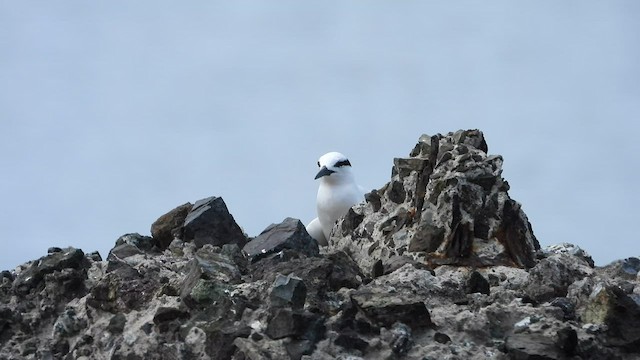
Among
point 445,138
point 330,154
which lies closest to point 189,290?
point 445,138

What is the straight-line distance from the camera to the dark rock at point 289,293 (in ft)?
28.0

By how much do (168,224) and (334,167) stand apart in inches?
206

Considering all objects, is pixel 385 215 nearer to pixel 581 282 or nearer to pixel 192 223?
pixel 192 223

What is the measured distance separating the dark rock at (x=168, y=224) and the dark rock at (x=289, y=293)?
Answer: 3.81 meters

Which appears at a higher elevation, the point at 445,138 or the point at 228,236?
the point at 445,138

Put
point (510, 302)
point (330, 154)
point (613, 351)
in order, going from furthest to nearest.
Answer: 1. point (330, 154)
2. point (510, 302)
3. point (613, 351)

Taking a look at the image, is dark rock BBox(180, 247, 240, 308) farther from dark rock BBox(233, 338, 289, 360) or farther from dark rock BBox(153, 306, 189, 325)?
dark rock BBox(233, 338, 289, 360)

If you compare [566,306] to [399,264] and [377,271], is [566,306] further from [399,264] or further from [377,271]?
[377,271]

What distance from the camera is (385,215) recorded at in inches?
481

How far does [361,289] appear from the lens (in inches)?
350

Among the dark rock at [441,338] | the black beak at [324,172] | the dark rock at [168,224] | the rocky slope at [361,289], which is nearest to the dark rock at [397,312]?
the rocky slope at [361,289]

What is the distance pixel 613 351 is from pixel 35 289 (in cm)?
589

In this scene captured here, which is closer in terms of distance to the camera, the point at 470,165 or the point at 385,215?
the point at 470,165

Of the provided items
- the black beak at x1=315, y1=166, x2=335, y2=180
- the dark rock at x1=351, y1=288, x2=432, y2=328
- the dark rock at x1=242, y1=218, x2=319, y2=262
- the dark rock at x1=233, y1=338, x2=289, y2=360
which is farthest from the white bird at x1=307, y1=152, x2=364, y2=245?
the dark rock at x1=233, y1=338, x2=289, y2=360
